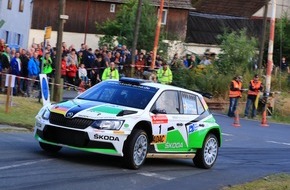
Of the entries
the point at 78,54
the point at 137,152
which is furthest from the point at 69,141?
the point at 78,54

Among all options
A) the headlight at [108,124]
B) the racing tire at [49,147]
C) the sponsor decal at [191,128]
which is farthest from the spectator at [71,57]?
the headlight at [108,124]

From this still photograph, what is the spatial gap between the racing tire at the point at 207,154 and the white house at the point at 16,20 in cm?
3747

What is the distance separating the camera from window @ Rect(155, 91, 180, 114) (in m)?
13.8

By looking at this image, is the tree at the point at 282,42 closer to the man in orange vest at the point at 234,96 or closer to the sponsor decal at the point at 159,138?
the man in orange vest at the point at 234,96

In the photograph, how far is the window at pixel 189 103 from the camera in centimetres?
1452

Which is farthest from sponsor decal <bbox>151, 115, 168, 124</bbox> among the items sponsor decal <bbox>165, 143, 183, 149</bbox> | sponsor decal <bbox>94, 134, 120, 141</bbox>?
sponsor decal <bbox>94, 134, 120, 141</bbox>

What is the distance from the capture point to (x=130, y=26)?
45250 millimetres

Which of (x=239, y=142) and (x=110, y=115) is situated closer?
(x=110, y=115)

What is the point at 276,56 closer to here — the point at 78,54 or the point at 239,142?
the point at 78,54

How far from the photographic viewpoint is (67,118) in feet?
41.3

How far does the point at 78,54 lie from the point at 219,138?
17.4m

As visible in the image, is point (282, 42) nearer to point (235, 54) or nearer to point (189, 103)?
point (235, 54)

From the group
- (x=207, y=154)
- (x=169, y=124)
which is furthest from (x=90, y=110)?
(x=207, y=154)

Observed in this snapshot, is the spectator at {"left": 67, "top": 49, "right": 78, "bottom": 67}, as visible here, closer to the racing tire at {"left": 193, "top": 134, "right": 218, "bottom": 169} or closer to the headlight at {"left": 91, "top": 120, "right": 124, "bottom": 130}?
the racing tire at {"left": 193, "top": 134, "right": 218, "bottom": 169}
